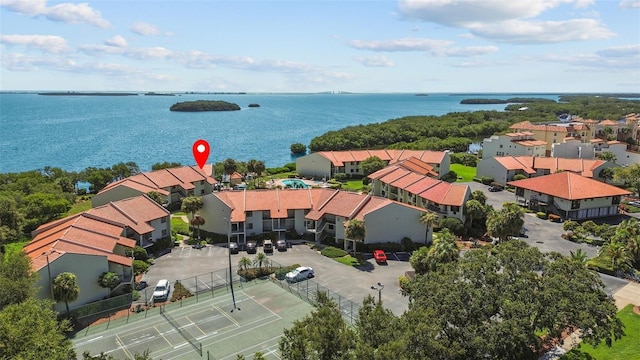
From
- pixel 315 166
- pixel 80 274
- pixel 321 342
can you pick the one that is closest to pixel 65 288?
pixel 80 274

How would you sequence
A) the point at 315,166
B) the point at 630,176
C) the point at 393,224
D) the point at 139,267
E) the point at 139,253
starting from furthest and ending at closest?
the point at 315,166, the point at 630,176, the point at 393,224, the point at 139,253, the point at 139,267

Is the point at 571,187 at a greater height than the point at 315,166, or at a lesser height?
greater

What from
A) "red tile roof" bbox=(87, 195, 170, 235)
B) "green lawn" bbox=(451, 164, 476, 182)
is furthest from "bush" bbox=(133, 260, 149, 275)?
"green lawn" bbox=(451, 164, 476, 182)

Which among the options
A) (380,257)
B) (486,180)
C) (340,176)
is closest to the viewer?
(380,257)

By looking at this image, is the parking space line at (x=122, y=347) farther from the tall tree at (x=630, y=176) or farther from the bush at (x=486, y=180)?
the tall tree at (x=630, y=176)

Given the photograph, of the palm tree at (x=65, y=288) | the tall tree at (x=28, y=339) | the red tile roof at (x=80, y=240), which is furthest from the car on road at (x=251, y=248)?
the tall tree at (x=28, y=339)

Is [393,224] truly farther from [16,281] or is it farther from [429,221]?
[16,281]

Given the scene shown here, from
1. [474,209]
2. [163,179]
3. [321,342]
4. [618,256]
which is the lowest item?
[618,256]
